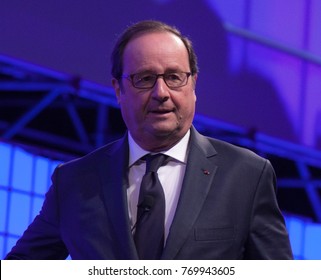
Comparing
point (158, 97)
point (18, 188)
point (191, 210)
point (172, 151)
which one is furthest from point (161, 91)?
point (18, 188)

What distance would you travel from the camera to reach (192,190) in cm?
193

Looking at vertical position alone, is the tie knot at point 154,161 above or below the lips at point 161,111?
below

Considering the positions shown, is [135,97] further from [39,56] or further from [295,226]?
[295,226]

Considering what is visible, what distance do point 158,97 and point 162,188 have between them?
0.22 m

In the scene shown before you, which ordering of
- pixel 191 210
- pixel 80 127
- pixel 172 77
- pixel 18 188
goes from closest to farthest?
pixel 191 210 → pixel 172 77 → pixel 18 188 → pixel 80 127

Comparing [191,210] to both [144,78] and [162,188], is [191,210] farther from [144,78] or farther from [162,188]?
[144,78]

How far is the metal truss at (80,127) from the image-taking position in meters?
6.80

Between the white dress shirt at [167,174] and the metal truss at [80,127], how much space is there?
395 cm

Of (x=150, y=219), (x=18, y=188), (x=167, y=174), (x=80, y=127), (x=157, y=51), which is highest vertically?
(x=80, y=127)

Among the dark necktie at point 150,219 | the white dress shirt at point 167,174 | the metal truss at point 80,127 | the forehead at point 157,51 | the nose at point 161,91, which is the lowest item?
the dark necktie at point 150,219

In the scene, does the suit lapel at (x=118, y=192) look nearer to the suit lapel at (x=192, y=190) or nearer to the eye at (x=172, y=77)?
the suit lapel at (x=192, y=190)

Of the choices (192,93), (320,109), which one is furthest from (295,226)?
(192,93)

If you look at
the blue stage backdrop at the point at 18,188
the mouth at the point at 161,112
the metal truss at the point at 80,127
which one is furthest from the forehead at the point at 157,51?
the blue stage backdrop at the point at 18,188

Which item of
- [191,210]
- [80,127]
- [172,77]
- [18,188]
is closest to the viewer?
[191,210]
